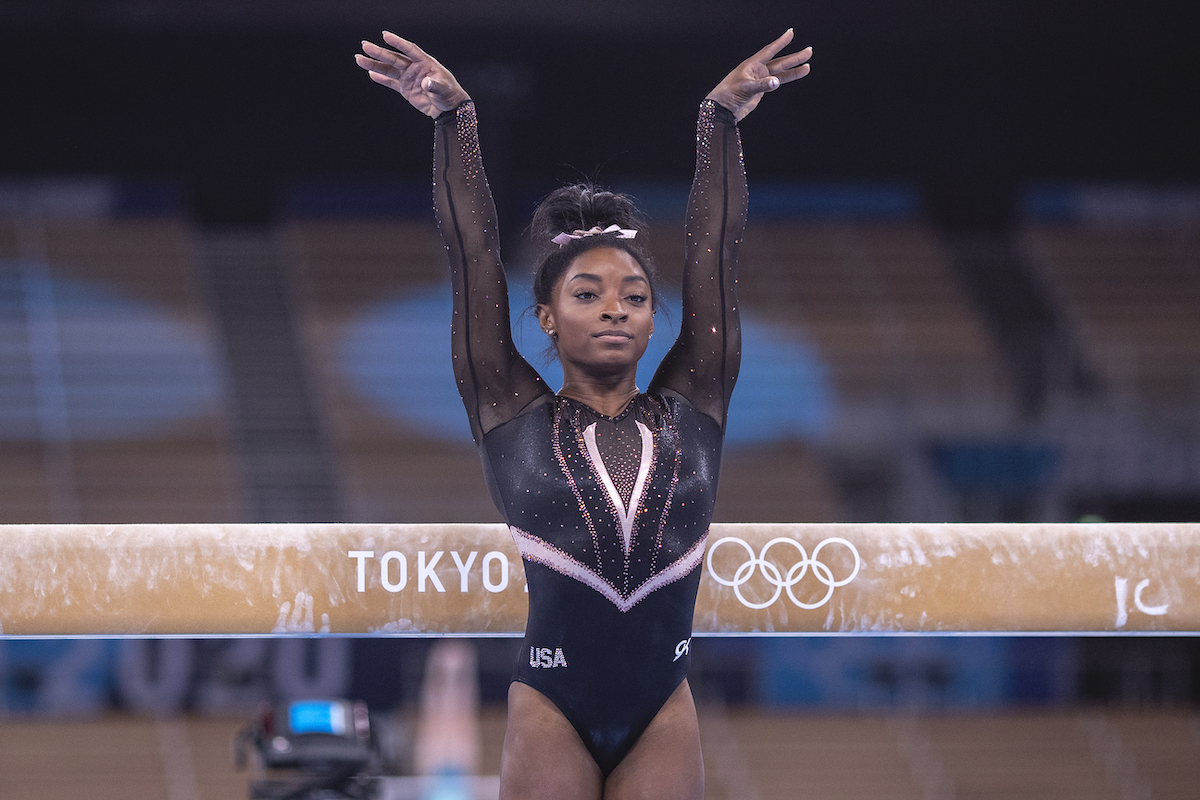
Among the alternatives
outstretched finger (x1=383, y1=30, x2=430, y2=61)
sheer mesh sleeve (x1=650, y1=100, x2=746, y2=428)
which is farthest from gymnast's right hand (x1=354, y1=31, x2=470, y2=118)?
sheer mesh sleeve (x1=650, y1=100, x2=746, y2=428)

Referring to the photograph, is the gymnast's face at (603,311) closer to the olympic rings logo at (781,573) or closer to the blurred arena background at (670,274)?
the olympic rings logo at (781,573)

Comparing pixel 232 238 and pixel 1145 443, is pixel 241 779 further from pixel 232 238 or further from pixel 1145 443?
pixel 1145 443

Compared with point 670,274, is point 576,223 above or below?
below

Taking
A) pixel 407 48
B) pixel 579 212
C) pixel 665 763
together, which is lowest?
pixel 665 763

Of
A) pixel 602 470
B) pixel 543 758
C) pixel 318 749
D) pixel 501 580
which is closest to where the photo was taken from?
pixel 543 758

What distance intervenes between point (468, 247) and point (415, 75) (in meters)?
0.37

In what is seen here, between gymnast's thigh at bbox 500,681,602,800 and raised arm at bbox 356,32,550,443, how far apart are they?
1.82ft

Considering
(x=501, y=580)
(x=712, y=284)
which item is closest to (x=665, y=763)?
(x=501, y=580)

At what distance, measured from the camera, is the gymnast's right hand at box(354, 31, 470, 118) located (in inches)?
95.6

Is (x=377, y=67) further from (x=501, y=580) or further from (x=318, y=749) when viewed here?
(x=318, y=749)

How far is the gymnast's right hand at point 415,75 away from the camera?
2.43 meters

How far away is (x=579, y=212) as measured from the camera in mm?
2539

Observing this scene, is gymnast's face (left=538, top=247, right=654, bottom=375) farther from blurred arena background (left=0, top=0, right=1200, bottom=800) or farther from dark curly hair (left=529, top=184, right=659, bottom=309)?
blurred arena background (left=0, top=0, right=1200, bottom=800)

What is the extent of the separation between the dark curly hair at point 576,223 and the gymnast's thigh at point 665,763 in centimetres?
81
